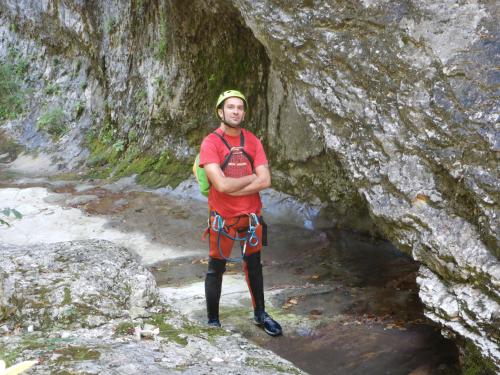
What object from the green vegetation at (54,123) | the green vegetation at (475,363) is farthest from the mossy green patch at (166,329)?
the green vegetation at (54,123)

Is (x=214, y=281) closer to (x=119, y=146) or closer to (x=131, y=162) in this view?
(x=131, y=162)

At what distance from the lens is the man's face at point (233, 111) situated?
4148 millimetres

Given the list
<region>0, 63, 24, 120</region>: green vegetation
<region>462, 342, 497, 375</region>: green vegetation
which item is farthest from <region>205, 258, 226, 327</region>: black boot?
<region>0, 63, 24, 120</region>: green vegetation

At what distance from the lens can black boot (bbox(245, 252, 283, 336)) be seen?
14.7 feet

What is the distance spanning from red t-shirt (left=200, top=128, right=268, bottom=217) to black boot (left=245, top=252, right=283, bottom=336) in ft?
1.41

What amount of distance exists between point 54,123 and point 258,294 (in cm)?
1200

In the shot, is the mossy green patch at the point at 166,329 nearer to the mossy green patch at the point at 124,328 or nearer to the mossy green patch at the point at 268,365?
the mossy green patch at the point at 124,328

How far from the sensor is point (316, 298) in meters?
5.43

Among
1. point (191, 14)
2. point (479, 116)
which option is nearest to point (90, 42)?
point (191, 14)

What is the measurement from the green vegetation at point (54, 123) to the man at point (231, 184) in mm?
11434

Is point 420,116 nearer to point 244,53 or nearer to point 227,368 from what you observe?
point 227,368

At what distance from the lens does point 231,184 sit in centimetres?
408

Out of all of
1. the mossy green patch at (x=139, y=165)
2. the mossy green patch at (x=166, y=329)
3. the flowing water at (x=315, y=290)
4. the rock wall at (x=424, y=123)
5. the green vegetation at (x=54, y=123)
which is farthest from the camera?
the green vegetation at (x=54, y=123)

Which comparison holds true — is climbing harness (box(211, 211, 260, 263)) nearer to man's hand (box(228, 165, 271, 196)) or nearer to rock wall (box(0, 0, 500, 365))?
man's hand (box(228, 165, 271, 196))
